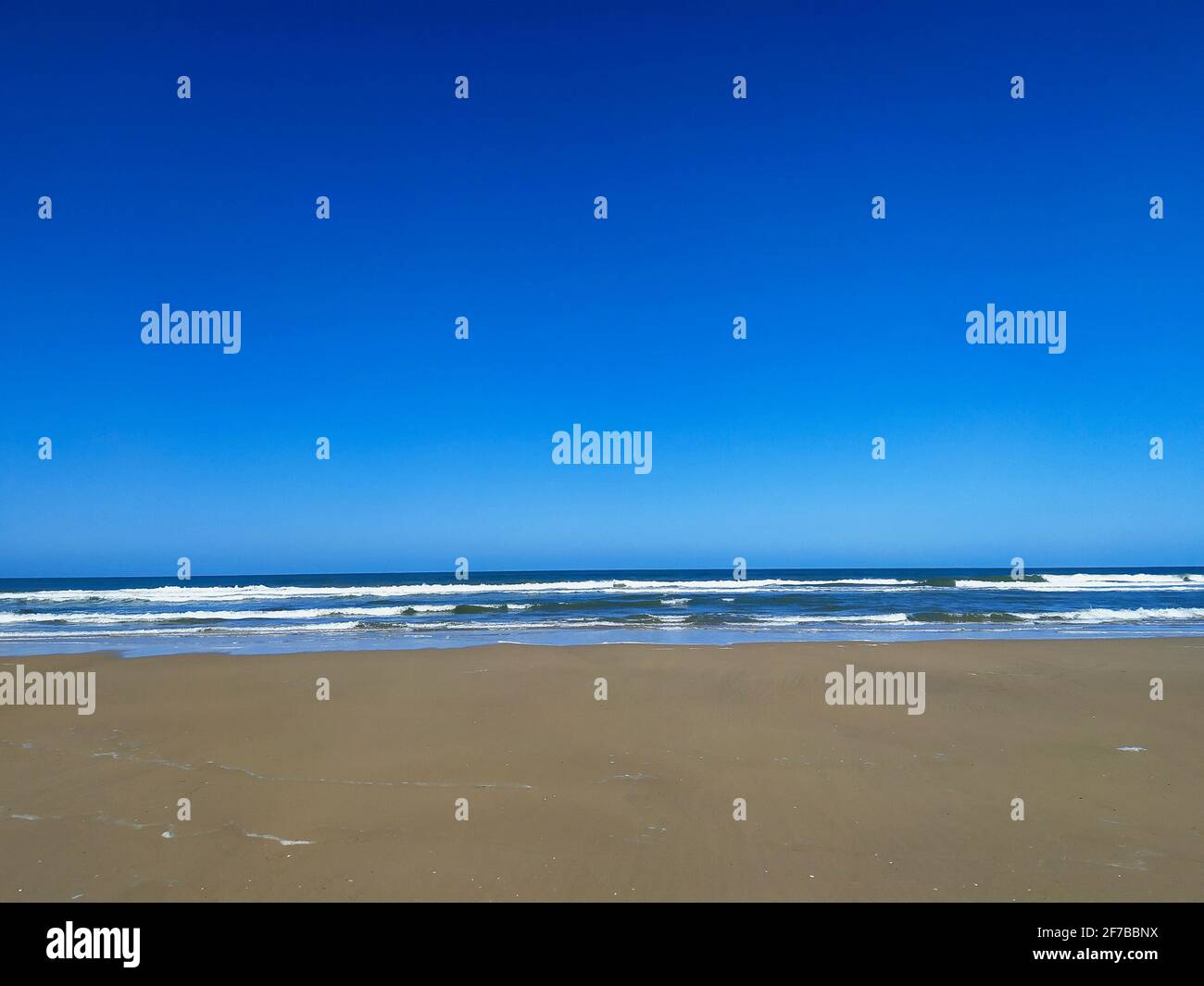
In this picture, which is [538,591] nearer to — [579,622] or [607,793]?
[579,622]

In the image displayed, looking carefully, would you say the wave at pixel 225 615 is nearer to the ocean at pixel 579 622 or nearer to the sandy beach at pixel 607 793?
the ocean at pixel 579 622

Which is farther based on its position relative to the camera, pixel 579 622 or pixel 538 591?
pixel 538 591

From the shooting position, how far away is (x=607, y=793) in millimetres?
5551

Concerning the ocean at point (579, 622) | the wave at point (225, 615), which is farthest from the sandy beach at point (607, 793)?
the wave at point (225, 615)

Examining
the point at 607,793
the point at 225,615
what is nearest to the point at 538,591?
the point at 225,615

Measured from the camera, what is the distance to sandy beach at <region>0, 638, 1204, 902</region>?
407cm

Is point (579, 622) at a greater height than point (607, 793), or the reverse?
point (607, 793)

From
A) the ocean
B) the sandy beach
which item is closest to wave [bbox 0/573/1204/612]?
the ocean

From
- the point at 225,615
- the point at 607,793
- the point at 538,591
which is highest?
the point at 607,793

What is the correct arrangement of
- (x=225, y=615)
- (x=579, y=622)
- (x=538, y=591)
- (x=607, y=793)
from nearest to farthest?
(x=607, y=793) < (x=579, y=622) < (x=225, y=615) < (x=538, y=591)

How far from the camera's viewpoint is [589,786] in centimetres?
571

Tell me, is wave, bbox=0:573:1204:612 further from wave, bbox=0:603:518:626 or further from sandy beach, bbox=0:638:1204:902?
sandy beach, bbox=0:638:1204:902

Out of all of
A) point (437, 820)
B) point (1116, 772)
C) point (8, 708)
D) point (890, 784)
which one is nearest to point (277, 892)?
point (437, 820)
